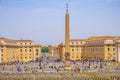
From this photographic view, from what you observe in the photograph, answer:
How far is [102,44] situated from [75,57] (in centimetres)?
1515

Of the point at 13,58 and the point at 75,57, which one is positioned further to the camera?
the point at 75,57

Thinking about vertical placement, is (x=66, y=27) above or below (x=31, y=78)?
above

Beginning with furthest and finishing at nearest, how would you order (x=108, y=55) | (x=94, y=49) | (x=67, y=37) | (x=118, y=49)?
1. (x=94, y=49)
2. (x=108, y=55)
3. (x=118, y=49)
4. (x=67, y=37)

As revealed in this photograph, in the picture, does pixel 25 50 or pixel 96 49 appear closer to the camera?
pixel 96 49

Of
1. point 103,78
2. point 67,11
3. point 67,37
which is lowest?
point 103,78

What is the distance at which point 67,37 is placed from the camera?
4931 centimetres

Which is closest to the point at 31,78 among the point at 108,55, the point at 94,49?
the point at 108,55

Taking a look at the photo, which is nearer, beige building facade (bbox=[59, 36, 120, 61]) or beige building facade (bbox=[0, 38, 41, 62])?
beige building facade (bbox=[59, 36, 120, 61])

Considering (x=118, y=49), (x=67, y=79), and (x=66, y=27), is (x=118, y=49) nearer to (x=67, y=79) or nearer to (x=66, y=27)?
(x=66, y=27)

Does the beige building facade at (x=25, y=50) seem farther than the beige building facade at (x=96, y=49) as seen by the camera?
Yes

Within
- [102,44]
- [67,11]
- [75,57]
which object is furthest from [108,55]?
[67,11]

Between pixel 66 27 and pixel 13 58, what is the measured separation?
43107 mm

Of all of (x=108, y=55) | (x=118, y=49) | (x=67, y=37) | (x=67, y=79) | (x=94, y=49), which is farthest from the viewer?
(x=94, y=49)

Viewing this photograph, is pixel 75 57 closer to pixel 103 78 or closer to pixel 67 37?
pixel 67 37
